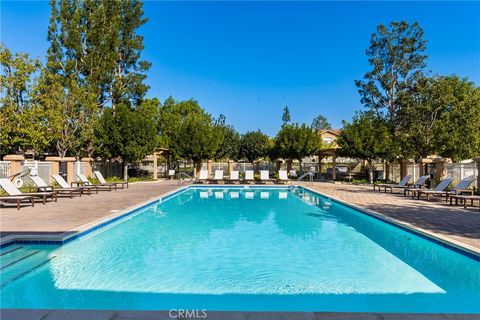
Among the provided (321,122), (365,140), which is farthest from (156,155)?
(321,122)

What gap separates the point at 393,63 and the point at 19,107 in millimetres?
25613

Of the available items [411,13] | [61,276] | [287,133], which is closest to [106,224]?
[61,276]

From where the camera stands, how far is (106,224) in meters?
8.96

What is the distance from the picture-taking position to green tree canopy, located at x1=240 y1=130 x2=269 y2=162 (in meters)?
34.7

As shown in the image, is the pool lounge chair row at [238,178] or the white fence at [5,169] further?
the pool lounge chair row at [238,178]

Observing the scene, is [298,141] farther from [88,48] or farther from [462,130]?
[88,48]

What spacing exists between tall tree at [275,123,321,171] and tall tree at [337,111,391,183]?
3219mm

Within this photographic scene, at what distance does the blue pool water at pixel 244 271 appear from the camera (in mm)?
4527

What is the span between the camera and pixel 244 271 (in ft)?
19.2

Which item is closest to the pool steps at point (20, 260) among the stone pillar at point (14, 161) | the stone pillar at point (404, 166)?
the stone pillar at point (14, 161)

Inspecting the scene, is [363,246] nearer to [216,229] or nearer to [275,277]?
[275,277]

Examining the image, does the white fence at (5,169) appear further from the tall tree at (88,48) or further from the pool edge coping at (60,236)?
the pool edge coping at (60,236)

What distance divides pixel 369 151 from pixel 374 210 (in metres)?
13.6

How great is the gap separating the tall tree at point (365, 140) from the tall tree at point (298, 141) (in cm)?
322
